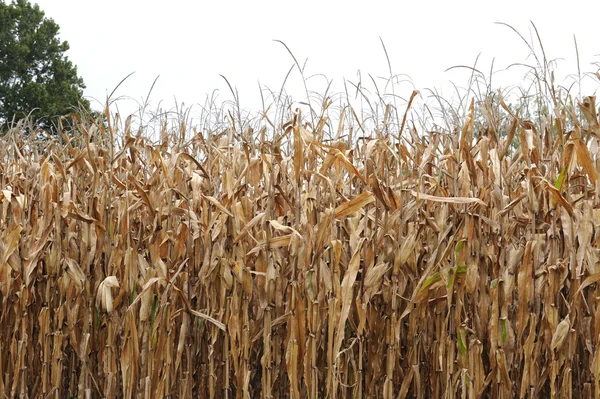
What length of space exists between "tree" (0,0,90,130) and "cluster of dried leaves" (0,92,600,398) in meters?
21.3

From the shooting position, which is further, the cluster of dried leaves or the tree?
the tree

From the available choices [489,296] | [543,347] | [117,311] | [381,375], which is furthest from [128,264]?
[543,347]

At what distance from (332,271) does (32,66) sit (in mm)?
24892

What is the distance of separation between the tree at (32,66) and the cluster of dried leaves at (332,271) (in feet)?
70.0

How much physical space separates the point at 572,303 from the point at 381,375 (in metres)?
0.85

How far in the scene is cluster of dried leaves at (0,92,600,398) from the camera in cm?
270

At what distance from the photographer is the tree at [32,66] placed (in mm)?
23531

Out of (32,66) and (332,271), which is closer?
(332,271)

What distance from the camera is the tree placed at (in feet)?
77.2

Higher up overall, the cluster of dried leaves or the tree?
the tree

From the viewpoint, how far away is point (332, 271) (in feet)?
9.01

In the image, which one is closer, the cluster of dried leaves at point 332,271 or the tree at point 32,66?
the cluster of dried leaves at point 332,271

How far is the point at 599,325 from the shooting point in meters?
2.68

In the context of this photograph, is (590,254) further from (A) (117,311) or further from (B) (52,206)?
(B) (52,206)
